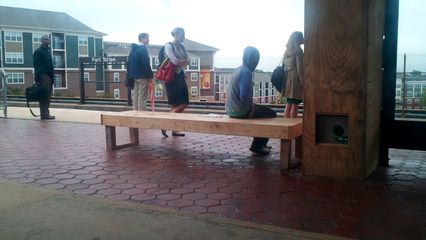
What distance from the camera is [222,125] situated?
5832 millimetres

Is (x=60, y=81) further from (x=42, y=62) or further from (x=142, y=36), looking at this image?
(x=142, y=36)

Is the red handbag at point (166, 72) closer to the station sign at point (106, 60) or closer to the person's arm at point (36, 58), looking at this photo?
the person's arm at point (36, 58)

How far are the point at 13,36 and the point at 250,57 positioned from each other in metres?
52.9

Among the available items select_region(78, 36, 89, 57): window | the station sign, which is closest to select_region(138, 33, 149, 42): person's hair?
the station sign

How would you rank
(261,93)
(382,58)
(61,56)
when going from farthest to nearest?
(61,56) < (261,93) < (382,58)

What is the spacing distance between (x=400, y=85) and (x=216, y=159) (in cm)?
248

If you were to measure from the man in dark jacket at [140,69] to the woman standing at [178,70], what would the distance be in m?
1.06

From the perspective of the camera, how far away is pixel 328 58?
16.6 ft

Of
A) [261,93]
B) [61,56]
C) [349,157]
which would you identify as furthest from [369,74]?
[61,56]

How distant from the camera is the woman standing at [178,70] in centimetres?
785

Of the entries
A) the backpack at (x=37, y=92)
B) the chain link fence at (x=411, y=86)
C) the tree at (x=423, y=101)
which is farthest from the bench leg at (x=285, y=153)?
the backpack at (x=37, y=92)

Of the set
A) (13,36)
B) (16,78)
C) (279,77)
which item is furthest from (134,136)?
(13,36)

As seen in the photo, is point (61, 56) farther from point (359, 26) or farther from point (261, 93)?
point (359, 26)

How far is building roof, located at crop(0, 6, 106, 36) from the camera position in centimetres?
5384
